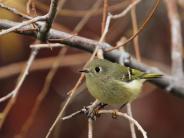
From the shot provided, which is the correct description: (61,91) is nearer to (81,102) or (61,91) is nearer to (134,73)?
(81,102)

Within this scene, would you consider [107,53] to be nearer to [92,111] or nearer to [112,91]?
[112,91]

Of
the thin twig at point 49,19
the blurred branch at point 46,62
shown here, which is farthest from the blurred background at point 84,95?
the thin twig at point 49,19

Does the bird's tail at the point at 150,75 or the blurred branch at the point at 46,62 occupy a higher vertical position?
the blurred branch at the point at 46,62

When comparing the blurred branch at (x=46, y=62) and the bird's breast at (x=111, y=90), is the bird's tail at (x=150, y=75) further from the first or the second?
the blurred branch at (x=46, y=62)

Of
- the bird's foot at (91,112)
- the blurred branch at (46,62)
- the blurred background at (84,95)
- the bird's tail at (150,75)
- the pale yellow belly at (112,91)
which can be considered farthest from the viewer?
the blurred background at (84,95)

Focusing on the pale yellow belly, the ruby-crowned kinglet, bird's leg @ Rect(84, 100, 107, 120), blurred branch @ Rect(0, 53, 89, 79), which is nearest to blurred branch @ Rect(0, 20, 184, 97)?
the ruby-crowned kinglet

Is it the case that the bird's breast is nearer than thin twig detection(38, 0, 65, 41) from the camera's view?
No

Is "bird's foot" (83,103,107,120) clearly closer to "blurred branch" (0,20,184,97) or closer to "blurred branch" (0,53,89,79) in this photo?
"blurred branch" (0,20,184,97)

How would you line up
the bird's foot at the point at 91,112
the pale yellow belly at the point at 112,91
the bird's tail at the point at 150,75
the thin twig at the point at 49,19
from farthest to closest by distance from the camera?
1. the bird's tail at the point at 150,75
2. the pale yellow belly at the point at 112,91
3. the bird's foot at the point at 91,112
4. the thin twig at the point at 49,19
